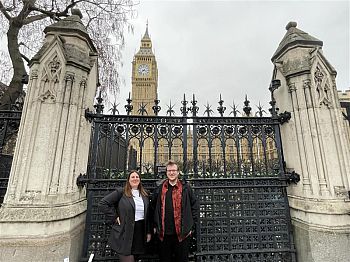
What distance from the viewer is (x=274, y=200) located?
3.64m

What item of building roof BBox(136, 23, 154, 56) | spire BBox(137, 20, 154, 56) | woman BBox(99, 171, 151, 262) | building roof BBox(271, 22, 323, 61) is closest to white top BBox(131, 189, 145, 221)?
woman BBox(99, 171, 151, 262)

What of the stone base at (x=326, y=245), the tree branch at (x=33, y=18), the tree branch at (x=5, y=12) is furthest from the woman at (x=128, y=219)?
the tree branch at (x=5, y=12)

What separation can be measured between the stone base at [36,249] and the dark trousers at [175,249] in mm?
1440

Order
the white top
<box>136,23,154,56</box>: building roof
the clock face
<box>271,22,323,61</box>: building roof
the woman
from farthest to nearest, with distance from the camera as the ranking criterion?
<box>136,23,154,56</box>: building roof < the clock face < <box>271,22,323,61</box>: building roof < the white top < the woman

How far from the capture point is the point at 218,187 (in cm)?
361

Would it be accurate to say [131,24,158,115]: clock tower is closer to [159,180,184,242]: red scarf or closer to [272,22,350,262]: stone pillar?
[272,22,350,262]: stone pillar

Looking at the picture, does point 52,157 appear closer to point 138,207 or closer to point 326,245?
point 138,207

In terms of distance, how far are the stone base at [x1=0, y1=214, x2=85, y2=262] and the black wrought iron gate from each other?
1.75ft

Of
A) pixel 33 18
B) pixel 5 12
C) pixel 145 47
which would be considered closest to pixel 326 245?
pixel 33 18

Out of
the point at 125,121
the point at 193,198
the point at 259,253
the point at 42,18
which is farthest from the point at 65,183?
the point at 42,18

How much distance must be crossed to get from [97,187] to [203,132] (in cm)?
234

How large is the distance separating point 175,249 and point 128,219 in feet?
2.92

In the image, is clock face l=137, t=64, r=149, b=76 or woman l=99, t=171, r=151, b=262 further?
clock face l=137, t=64, r=149, b=76

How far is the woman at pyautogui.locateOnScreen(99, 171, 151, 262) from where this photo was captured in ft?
8.42
